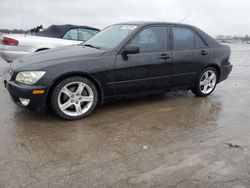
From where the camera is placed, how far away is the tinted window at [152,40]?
4531 mm

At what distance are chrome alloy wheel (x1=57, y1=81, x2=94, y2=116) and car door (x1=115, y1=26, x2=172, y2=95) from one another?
1.69 feet

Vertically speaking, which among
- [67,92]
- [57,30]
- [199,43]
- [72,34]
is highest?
[57,30]

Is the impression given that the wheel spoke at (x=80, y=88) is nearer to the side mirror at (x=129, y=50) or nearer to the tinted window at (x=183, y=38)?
the side mirror at (x=129, y=50)

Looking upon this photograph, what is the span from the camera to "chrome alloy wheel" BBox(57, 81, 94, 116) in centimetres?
393

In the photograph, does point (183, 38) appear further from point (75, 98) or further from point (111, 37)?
point (75, 98)

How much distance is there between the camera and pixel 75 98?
402 centimetres

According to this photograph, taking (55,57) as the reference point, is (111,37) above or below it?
above

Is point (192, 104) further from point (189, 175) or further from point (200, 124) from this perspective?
point (189, 175)

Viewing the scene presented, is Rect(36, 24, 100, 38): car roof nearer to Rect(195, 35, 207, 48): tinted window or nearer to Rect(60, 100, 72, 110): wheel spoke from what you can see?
Rect(195, 35, 207, 48): tinted window

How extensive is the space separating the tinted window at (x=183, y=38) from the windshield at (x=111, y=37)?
0.89m

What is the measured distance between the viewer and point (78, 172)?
2.62 meters

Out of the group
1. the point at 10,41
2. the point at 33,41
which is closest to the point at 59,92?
the point at 33,41

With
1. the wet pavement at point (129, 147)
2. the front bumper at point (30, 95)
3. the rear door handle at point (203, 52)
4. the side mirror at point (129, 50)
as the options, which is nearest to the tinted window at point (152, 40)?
the side mirror at point (129, 50)

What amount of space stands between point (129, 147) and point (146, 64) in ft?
5.86
